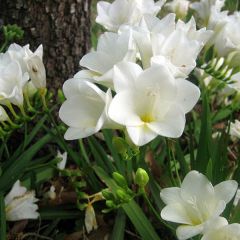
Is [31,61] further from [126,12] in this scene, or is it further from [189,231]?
[189,231]

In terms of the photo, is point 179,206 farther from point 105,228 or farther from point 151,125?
point 105,228

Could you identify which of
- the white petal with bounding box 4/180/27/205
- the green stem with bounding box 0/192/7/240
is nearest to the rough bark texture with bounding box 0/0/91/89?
the white petal with bounding box 4/180/27/205

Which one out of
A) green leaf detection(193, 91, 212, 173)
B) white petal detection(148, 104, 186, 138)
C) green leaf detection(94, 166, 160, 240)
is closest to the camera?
white petal detection(148, 104, 186, 138)

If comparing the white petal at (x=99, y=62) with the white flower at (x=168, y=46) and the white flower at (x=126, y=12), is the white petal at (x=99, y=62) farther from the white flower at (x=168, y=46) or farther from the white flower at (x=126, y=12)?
the white flower at (x=126, y=12)

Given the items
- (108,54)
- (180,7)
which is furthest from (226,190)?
(180,7)

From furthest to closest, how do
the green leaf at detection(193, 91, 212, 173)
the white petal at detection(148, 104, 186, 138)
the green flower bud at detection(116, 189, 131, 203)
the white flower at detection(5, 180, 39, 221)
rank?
the white flower at detection(5, 180, 39, 221) < the green leaf at detection(193, 91, 212, 173) < the green flower bud at detection(116, 189, 131, 203) < the white petal at detection(148, 104, 186, 138)

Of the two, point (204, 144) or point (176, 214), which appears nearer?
point (176, 214)

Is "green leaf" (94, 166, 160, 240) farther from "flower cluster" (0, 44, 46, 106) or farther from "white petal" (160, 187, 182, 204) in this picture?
"flower cluster" (0, 44, 46, 106)
